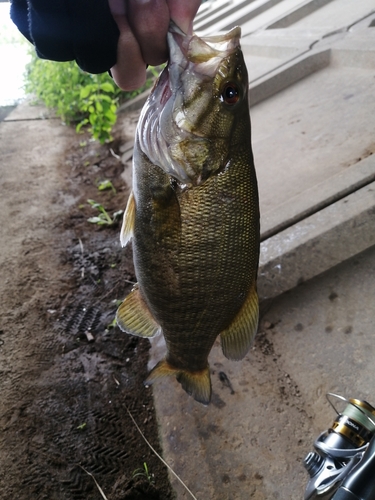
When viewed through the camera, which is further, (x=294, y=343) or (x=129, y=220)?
(x=294, y=343)

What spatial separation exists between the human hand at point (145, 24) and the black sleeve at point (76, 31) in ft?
0.11

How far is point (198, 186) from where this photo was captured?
1398 mm

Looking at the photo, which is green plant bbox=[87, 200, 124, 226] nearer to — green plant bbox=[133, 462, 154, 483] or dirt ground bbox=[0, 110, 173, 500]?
dirt ground bbox=[0, 110, 173, 500]

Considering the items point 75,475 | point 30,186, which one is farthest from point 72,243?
point 75,475

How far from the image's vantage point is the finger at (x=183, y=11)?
46.7 inches

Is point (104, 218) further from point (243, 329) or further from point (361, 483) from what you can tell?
point (361, 483)

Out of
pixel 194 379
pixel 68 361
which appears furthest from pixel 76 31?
pixel 68 361

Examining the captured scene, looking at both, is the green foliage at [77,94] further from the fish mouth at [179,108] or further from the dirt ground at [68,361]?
the fish mouth at [179,108]

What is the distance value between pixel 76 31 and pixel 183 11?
32 centimetres

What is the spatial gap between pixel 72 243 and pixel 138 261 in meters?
2.69

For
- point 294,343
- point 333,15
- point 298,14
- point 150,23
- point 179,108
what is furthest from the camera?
point 298,14

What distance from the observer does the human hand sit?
1.18m

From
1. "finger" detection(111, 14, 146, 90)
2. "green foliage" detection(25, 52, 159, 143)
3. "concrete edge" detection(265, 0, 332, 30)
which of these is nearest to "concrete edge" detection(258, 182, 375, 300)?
"finger" detection(111, 14, 146, 90)

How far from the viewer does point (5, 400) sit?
102 inches
